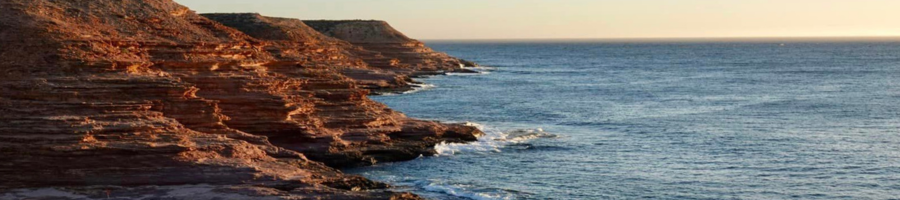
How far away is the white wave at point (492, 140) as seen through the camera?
5341cm

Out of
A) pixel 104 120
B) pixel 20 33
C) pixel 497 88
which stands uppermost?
pixel 20 33

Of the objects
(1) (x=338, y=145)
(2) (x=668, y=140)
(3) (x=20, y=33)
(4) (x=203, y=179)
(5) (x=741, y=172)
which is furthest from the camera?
(2) (x=668, y=140)

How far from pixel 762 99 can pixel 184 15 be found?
54379 mm

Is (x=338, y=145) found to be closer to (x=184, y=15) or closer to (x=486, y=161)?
(x=486, y=161)

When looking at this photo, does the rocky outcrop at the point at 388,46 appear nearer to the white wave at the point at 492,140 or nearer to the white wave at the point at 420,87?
the white wave at the point at 420,87

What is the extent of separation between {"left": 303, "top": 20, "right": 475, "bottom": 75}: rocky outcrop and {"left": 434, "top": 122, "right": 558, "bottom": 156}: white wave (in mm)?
68293

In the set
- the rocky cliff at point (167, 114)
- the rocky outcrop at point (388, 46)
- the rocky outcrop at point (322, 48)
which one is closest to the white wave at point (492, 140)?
the rocky cliff at point (167, 114)

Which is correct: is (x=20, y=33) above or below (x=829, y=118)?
above

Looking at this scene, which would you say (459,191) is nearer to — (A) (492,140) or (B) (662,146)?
(A) (492,140)

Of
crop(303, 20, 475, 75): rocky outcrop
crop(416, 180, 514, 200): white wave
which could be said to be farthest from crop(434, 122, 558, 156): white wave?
crop(303, 20, 475, 75): rocky outcrop

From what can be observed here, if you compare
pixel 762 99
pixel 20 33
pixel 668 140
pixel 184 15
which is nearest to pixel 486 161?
pixel 668 140

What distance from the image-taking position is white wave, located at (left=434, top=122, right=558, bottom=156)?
5341 centimetres

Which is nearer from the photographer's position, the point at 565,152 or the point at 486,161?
the point at 486,161

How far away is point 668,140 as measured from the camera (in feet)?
189
